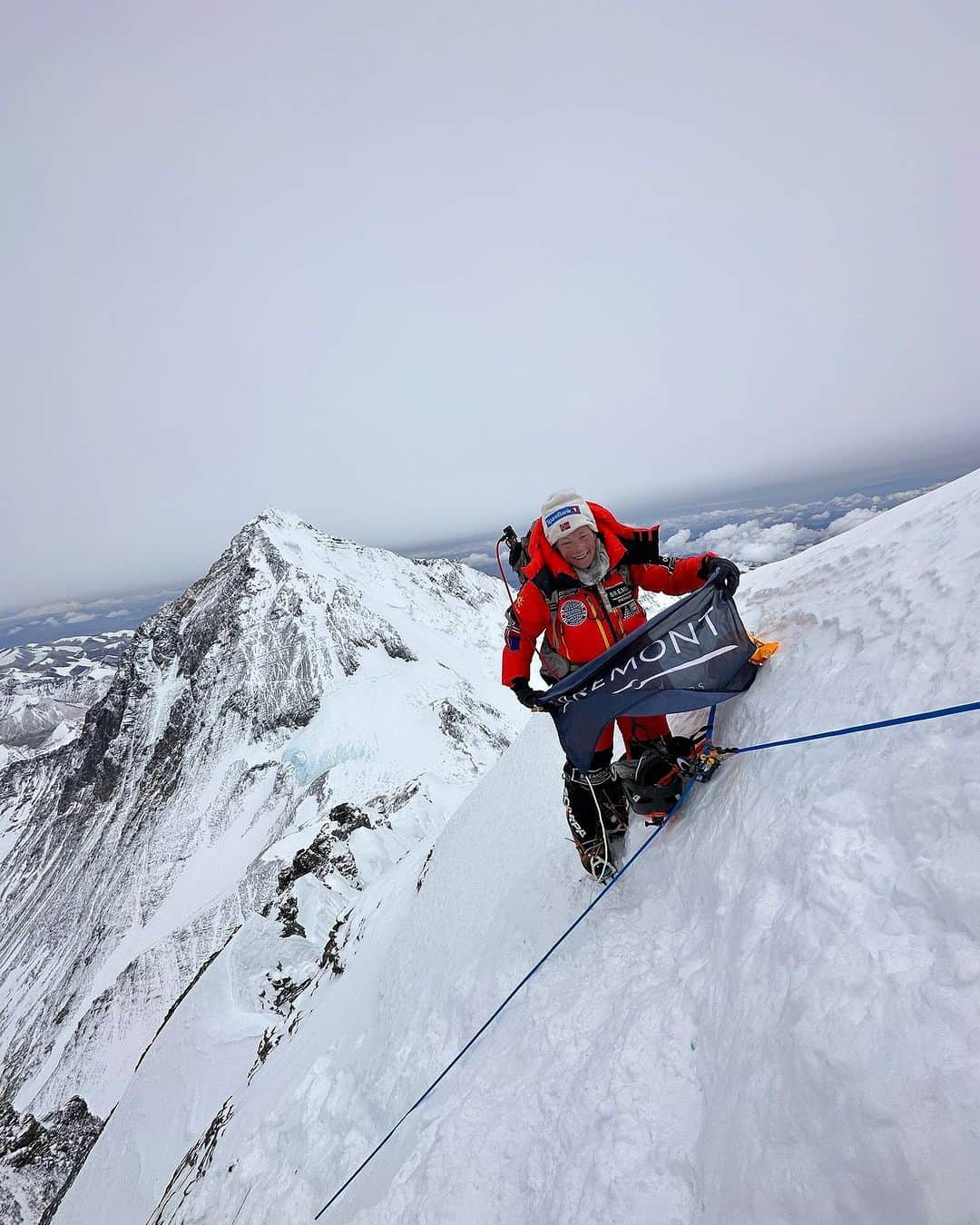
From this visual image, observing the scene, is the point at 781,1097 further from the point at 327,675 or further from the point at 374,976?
the point at 327,675

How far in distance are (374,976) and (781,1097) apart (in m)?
8.06

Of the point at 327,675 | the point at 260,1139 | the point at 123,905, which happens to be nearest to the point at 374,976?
the point at 260,1139

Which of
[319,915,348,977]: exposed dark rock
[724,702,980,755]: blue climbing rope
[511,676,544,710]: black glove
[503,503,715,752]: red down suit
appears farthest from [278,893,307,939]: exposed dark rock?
[724,702,980,755]: blue climbing rope

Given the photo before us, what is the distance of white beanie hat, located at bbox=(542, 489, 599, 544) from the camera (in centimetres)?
475

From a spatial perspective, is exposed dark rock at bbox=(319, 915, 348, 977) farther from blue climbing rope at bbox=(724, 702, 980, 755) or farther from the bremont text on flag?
blue climbing rope at bbox=(724, 702, 980, 755)

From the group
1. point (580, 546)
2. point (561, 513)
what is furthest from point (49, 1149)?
point (561, 513)

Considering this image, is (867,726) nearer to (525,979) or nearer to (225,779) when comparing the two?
(525,979)

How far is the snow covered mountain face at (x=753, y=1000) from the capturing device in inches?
85.7

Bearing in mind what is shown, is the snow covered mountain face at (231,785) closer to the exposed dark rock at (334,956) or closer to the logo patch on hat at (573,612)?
the exposed dark rock at (334,956)

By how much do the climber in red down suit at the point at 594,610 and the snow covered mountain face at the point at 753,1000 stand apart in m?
0.56

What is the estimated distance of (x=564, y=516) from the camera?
477 centimetres

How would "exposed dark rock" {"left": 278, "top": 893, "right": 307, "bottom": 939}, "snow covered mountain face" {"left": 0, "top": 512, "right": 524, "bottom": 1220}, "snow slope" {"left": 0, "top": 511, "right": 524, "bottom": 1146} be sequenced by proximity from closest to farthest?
"exposed dark rock" {"left": 278, "top": 893, "right": 307, "bottom": 939}
"snow covered mountain face" {"left": 0, "top": 512, "right": 524, "bottom": 1220}
"snow slope" {"left": 0, "top": 511, "right": 524, "bottom": 1146}

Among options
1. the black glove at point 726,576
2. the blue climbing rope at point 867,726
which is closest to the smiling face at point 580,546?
the black glove at point 726,576

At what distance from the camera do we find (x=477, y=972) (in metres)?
5.88
